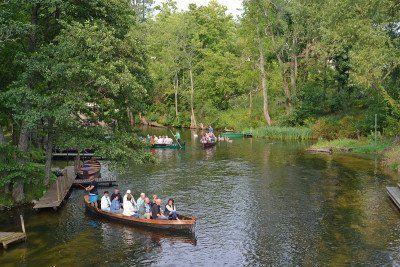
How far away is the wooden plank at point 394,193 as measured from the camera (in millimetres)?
29078

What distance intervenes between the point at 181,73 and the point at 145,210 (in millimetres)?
65879

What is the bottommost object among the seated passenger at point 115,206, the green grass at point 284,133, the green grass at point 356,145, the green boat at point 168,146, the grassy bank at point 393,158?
the seated passenger at point 115,206

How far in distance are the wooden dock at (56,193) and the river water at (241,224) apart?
504 millimetres

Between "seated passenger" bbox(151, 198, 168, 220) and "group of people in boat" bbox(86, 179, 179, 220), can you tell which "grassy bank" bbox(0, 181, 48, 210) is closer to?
"group of people in boat" bbox(86, 179, 179, 220)

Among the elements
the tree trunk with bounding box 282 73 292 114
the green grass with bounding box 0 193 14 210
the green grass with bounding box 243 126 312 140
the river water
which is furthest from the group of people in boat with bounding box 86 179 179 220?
the tree trunk with bounding box 282 73 292 114

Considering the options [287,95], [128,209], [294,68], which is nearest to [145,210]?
[128,209]

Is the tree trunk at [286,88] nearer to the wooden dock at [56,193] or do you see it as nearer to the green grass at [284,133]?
the green grass at [284,133]

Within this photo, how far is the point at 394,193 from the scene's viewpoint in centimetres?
3081

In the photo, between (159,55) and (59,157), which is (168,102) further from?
(59,157)

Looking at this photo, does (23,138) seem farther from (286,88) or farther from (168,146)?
(286,88)

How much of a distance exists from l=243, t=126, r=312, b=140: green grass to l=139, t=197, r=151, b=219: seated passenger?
41.5m

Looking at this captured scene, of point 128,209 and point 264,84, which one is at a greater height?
point 264,84

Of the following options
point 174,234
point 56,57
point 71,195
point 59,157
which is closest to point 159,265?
point 174,234

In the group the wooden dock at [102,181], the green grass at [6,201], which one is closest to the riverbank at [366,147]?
the wooden dock at [102,181]
